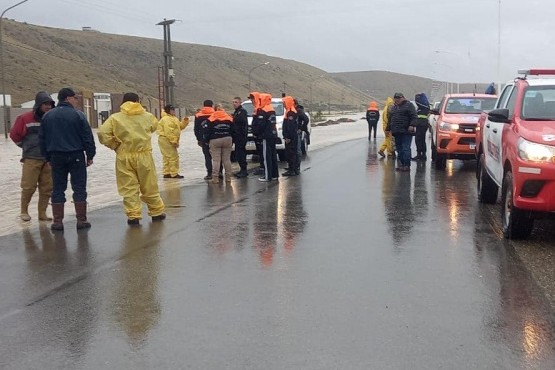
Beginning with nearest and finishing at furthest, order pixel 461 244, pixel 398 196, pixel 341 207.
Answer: pixel 461 244, pixel 341 207, pixel 398 196

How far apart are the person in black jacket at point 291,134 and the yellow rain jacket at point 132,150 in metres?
5.71

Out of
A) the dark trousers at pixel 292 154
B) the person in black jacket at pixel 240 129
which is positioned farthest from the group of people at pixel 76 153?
the dark trousers at pixel 292 154

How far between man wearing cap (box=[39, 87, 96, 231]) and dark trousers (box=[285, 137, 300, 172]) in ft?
21.4

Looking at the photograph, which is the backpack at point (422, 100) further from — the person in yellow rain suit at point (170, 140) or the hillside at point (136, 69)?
the hillside at point (136, 69)

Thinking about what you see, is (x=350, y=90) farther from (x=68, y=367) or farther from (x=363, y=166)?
(x=68, y=367)

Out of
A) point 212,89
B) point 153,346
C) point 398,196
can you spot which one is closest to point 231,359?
point 153,346

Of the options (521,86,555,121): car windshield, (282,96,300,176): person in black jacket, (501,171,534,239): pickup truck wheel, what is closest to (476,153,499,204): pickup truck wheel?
(521,86,555,121): car windshield

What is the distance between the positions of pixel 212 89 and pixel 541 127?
5016 inches

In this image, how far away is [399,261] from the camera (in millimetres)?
6816

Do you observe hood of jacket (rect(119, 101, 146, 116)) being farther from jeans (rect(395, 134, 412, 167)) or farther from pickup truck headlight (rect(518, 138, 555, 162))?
jeans (rect(395, 134, 412, 167))

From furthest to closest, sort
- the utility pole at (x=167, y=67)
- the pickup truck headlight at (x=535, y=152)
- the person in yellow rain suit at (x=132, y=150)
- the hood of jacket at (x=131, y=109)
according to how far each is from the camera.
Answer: the utility pole at (x=167, y=67), the hood of jacket at (x=131, y=109), the person in yellow rain suit at (x=132, y=150), the pickup truck headlight at (x=535, y=152)

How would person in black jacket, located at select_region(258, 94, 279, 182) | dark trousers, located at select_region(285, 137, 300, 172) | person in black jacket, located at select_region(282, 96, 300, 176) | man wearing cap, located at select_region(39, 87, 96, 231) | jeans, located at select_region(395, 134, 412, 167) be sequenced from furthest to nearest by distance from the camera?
jeans, located at select_region(395, 134, 412, 167), dark trousers, located at select_region(285, 137, 300, 172), person in black jacket, located at select_region(282, 96, 300, 176), person in black jacket, located at select_region(258, 94, 279, 182), man wearing cap, located at select_region(39, 87, 96, 231)

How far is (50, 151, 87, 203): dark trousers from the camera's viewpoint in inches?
347

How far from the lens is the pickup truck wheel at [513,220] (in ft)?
24.7
